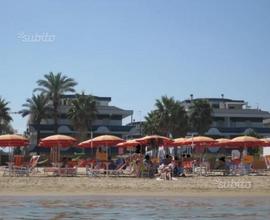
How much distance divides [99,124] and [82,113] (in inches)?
393

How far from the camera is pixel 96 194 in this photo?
16844 millimetres

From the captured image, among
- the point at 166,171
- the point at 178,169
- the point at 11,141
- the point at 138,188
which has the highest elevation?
the point at 11,141

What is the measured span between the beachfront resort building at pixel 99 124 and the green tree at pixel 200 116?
8769mm

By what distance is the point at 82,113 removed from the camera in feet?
208

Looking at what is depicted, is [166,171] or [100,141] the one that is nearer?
[166,171]

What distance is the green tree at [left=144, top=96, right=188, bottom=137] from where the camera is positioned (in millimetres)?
63438

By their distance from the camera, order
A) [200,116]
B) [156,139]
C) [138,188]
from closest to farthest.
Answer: [138,188], [156,139], [200,116]

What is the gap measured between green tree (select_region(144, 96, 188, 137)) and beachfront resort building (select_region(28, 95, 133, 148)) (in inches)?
256

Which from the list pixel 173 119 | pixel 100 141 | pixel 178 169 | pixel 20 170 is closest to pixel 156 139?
pixel 100 141

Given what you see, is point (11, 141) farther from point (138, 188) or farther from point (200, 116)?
point (200, 116)

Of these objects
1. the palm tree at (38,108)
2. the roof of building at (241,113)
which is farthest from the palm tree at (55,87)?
the roof of building at (241,113)

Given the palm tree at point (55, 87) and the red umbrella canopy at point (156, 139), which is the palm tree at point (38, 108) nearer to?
the palm tree at point (55, 87)

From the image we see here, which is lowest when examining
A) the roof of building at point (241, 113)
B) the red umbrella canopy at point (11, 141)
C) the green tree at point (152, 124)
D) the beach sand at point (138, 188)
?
the beach sand at point (138, 188)

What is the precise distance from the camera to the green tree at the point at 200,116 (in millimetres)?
65938
